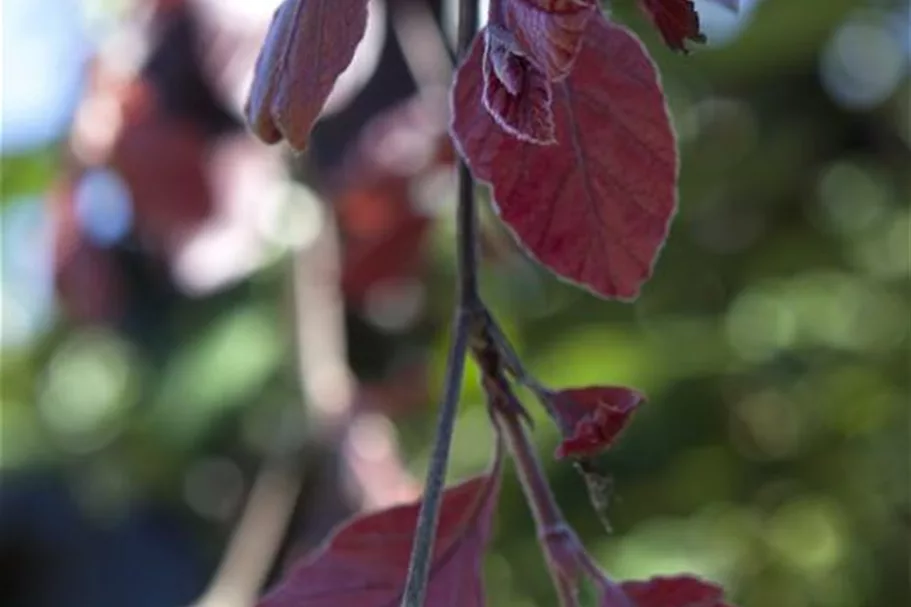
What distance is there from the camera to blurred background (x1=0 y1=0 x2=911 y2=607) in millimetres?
1509

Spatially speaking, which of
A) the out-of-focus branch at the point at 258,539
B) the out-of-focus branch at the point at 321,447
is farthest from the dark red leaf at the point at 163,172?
the out-of-focus branch at the point at 258,539

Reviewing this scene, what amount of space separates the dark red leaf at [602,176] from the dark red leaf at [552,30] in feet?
0.29

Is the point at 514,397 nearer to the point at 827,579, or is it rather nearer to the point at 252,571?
the point at 252,571

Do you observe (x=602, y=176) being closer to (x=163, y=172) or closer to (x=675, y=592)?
(x=675, y=592)

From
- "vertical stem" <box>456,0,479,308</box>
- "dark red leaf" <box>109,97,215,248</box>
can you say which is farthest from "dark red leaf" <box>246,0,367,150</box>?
"dark red leaf" <box>109,97,215,248</box>

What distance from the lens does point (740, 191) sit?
5.94ft

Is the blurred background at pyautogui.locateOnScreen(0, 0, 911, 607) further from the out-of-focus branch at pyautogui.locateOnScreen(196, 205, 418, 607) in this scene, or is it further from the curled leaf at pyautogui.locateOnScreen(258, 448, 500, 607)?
the curled leaf at pyautogui.locateOnScreen(258, 448, 500, 607)

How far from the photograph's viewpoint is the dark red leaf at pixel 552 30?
0.38 m

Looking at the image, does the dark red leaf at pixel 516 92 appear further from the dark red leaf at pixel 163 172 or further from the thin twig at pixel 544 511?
the dark red leaf at pixel 163 172

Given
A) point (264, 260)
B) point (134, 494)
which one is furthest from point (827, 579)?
point (134, 494)

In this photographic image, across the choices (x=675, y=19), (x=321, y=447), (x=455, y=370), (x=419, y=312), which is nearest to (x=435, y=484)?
(x=455, y=370)

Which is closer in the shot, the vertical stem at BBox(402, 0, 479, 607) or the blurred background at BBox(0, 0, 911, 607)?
the vertical stem at BBox(402, 0, 479, 607)

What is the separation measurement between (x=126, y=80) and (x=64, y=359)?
1.92ft

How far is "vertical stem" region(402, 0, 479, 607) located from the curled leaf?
64mm
